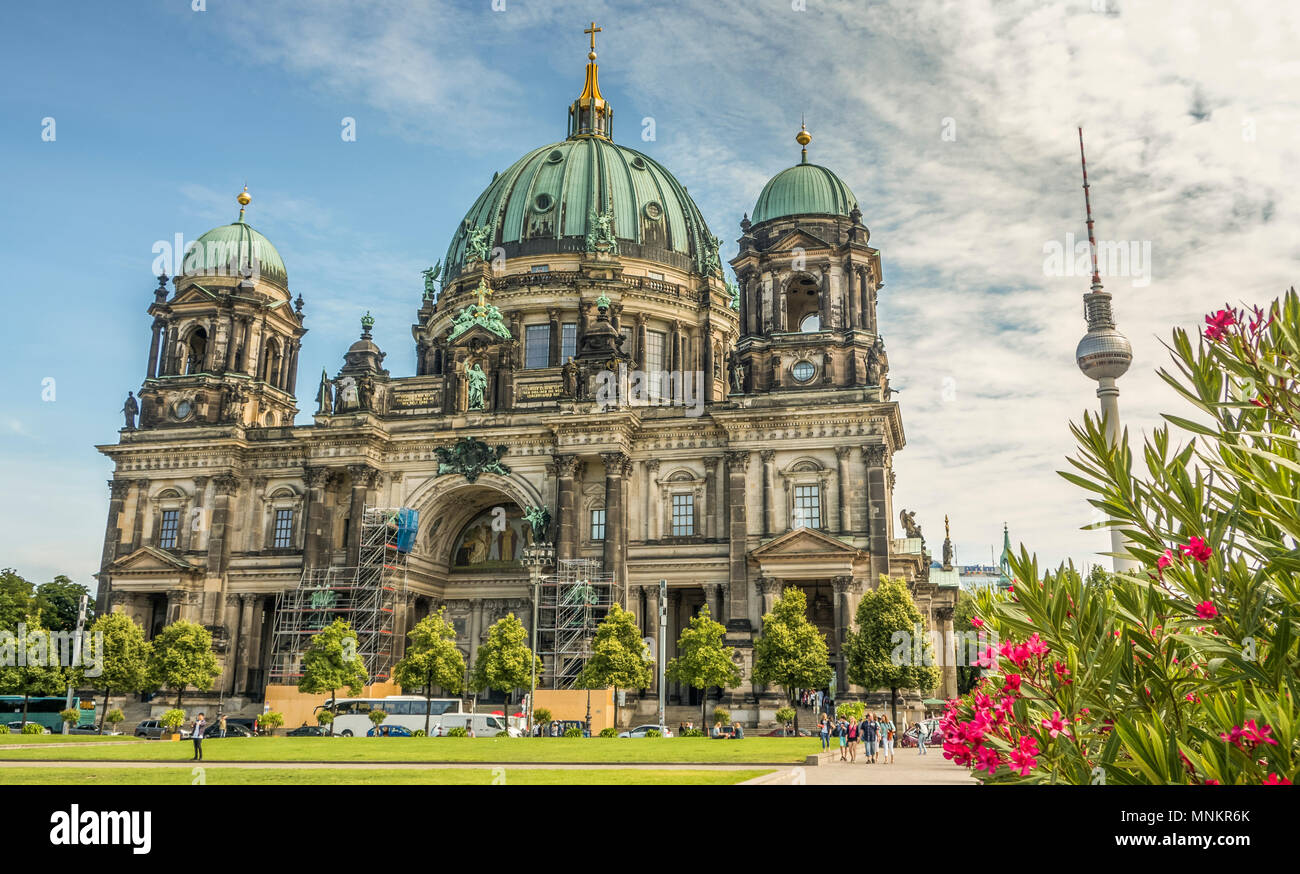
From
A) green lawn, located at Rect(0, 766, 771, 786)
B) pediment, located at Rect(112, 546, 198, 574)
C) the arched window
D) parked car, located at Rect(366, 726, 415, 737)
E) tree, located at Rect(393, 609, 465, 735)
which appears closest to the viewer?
green lawn, located at Rect(0, 766, 771, 786)

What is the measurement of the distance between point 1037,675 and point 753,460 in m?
48.7

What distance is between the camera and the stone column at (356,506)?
59625 mm

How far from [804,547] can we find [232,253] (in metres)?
43.7

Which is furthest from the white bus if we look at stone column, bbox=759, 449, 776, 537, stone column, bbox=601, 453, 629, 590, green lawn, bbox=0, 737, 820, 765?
stone column, bbox=759, 449, 776, 537

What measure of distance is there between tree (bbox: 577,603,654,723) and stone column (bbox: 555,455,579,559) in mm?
7314

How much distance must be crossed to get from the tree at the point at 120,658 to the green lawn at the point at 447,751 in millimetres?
18061

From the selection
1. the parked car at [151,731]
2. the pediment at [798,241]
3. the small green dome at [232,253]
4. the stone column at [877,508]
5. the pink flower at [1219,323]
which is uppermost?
the small green dome at [232,253]

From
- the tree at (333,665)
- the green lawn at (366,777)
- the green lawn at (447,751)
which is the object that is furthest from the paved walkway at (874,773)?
the tree at (333,665)

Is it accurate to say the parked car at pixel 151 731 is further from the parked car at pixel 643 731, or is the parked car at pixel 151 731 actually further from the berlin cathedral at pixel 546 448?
the parked car at pixel 643 731

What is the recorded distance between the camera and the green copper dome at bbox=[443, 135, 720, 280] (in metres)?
74.8

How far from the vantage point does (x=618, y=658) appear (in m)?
48.3

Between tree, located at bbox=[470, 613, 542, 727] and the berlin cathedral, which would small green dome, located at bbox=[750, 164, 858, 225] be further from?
tree, located at bbox=[470, 613, 542, 727]

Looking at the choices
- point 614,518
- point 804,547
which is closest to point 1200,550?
point 804,547
